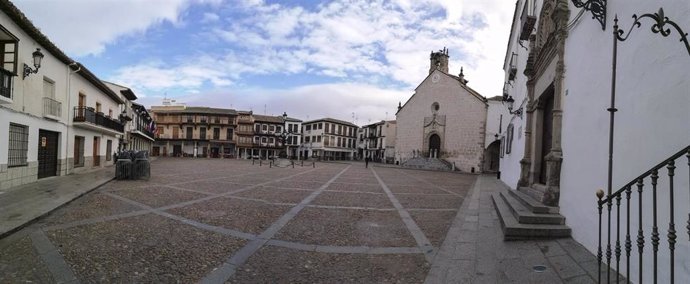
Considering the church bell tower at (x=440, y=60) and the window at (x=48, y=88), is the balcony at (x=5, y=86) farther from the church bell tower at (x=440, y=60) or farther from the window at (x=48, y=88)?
the church bell tower at (x=440, y=60)

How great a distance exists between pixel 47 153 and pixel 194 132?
43513mm

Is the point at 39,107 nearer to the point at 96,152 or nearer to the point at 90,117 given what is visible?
the point at 90,117

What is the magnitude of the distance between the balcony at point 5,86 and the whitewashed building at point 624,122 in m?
12.2

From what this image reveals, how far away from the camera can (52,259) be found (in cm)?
405

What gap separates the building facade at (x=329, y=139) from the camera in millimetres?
60156

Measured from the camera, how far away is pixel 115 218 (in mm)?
6266

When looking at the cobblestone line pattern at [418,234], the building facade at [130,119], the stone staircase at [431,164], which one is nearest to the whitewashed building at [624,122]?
the cobblestone line pattern at [418,234]

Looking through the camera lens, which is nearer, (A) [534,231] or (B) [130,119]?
(A) [534,231]

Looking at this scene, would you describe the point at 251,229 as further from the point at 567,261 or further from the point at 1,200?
the point at 1,200

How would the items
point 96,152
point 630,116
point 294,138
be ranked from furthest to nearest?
point 294,138
point 96,152
point 630,116

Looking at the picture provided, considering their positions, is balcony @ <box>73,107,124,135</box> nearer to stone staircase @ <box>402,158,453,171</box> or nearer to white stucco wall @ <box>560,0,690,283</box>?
white stucco wall @ <box>560,0,690,283</box>

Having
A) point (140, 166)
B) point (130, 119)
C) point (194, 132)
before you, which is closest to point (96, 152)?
point (140, 166)

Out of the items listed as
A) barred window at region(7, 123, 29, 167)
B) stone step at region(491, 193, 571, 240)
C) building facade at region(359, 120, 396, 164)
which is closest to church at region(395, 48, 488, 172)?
building facade at region(359, 120, 396, 164)

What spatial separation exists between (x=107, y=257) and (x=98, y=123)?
15300 mm
